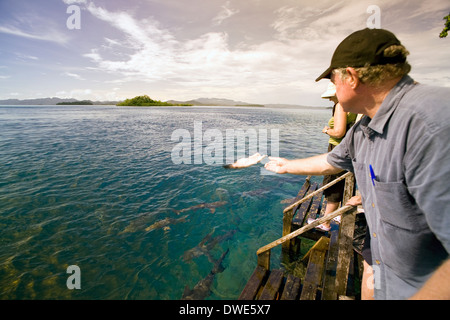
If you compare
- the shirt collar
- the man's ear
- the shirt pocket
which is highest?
the man's ear

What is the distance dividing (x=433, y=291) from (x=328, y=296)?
316 cm

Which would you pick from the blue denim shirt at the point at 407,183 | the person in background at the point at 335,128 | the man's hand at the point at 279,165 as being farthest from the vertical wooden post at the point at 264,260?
the blue denim shirt at the point at 407,183

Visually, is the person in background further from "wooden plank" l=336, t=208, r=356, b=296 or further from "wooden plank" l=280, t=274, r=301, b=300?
"wooden plank" l=280, t=274, r=301, b=300

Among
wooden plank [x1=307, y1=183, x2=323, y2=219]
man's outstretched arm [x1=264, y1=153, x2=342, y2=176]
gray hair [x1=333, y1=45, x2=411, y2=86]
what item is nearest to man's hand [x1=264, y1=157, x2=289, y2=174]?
man's outstretched arm [x1=264, y1=153, x2=342, y2=176]

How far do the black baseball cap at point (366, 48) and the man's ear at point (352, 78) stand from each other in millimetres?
43

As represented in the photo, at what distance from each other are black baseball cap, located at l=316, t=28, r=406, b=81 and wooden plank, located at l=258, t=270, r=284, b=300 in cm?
448

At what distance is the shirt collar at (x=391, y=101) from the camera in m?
1.61

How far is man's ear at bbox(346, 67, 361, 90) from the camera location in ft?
5.98

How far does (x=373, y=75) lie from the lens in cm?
175

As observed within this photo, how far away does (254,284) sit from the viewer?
4461 mm

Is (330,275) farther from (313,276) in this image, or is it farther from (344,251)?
(344,251)

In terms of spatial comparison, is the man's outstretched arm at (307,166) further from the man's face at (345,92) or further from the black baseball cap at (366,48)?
the black baseball cap at (366,48)
